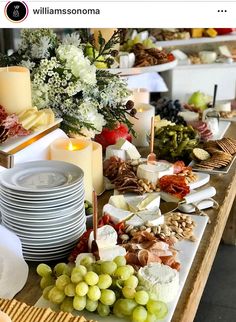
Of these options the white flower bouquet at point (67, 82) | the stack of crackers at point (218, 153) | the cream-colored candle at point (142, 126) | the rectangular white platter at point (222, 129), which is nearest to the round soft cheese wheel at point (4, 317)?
the white flower bouquet at point (67, 82)

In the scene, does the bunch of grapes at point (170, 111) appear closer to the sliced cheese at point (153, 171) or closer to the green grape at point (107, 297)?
the sliced cheese at point (153, 171)

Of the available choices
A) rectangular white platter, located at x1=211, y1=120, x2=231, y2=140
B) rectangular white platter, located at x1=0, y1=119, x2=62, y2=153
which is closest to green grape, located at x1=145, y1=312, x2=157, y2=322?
rectangular white platter, located at x1=0, y1=119, x2=62, y2=153

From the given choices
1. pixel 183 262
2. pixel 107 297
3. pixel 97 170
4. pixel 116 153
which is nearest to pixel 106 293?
pixel 107 297

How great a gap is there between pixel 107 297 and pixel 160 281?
114 millimetres

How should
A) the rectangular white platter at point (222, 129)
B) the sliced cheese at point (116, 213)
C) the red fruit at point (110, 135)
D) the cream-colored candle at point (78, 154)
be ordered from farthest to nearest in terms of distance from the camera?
1. the rectangular white platter at point (222, 129)
2. the red fruit at point (110, 135)
3. the cream-colored candle at point (78, 154)
4. the sliced cheese at point (116, 213)

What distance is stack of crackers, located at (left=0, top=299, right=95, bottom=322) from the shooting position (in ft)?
2.71

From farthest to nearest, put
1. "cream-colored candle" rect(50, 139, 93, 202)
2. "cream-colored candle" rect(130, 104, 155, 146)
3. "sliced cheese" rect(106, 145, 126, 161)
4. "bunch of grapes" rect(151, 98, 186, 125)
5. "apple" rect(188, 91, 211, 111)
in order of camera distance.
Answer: "apple" rect(188, 91, 211, 111), "bunch of grapes" rect(151, 98, 186, 125), "cream-colored candle" rect(130, 104, 155, 146), "sliced cheese" rect(106, 145, 126, 161), "cream-colored candle" rect(50, 139, 93, 202)

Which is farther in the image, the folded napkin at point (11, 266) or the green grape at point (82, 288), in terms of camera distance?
the folded napkin at point (11, 266)

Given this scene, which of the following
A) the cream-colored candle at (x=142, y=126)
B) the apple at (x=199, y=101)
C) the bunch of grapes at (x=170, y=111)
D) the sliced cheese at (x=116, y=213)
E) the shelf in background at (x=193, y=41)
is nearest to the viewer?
the sliced cheese at (x=116, y=213)

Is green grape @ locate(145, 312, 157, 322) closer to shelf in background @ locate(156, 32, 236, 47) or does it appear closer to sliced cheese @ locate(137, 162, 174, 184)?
sliced cheese @ locate(137, 162, 174, 184)

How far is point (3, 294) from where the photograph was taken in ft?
3.16

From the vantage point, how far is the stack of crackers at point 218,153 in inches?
64.0

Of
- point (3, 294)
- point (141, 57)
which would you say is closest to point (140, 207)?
point (3, 294)
